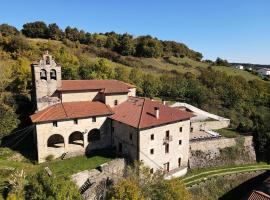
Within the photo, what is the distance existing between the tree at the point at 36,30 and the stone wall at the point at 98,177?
79523mm

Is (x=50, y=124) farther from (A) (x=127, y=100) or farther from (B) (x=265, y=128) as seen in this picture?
(B) (x=265, y=128)

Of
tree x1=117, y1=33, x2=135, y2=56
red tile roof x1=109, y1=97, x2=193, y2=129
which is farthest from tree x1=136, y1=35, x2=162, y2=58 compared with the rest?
red tile roof x1=109, y1=97, x2=193, y2=129

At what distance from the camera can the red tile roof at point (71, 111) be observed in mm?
35553

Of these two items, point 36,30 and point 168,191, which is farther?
point 36,30

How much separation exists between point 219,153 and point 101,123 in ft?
73.6

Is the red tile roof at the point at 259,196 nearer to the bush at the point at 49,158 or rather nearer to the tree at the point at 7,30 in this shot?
the bush at the point at 49,158

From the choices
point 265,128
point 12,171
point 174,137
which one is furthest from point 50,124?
point 265,128

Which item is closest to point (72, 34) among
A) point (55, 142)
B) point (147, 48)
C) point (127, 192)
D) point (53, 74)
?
point (147, 48)

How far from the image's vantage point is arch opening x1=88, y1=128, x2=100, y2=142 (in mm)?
40031

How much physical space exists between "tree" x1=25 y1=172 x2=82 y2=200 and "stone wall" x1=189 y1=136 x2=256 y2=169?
77.9 feet

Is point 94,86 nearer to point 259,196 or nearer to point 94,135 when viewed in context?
point 94,135

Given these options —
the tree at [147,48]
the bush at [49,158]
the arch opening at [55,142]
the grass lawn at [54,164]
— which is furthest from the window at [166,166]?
the tree at [147,48]

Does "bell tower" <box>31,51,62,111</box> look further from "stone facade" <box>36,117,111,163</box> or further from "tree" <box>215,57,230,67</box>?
"tree" <box>215,57,230,67</box>

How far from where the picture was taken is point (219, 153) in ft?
153
